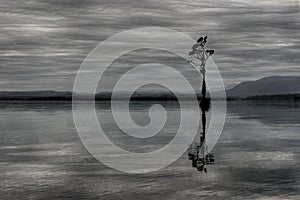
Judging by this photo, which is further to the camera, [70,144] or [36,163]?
[70,144]

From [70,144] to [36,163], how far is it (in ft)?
24.6

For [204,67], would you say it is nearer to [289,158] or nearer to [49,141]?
[49,141]

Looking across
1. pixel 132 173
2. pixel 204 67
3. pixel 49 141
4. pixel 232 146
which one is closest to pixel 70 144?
pixel 49 141

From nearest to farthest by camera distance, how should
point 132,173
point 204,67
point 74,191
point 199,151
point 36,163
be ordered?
point 74,191 < point 132,173 < point 36,163 < point 199,151 < point 204,67

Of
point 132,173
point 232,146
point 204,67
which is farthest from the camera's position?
point 204,67

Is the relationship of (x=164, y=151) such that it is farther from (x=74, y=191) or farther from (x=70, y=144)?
(x=74, y=191)

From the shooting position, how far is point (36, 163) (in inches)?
773

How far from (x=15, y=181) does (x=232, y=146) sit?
44.2 ft

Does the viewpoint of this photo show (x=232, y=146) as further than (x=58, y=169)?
Yes

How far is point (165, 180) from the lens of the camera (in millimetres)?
15641

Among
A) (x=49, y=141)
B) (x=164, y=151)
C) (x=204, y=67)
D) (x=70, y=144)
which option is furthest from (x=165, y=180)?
(x=204, y=67)

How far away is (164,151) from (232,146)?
4150 millimetres

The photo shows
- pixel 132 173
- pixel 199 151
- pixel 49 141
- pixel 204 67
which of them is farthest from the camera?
pixel 204 67

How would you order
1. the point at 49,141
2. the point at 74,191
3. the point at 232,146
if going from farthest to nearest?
the point at 49,141 → the point at 232,146 → the point at 74,191
